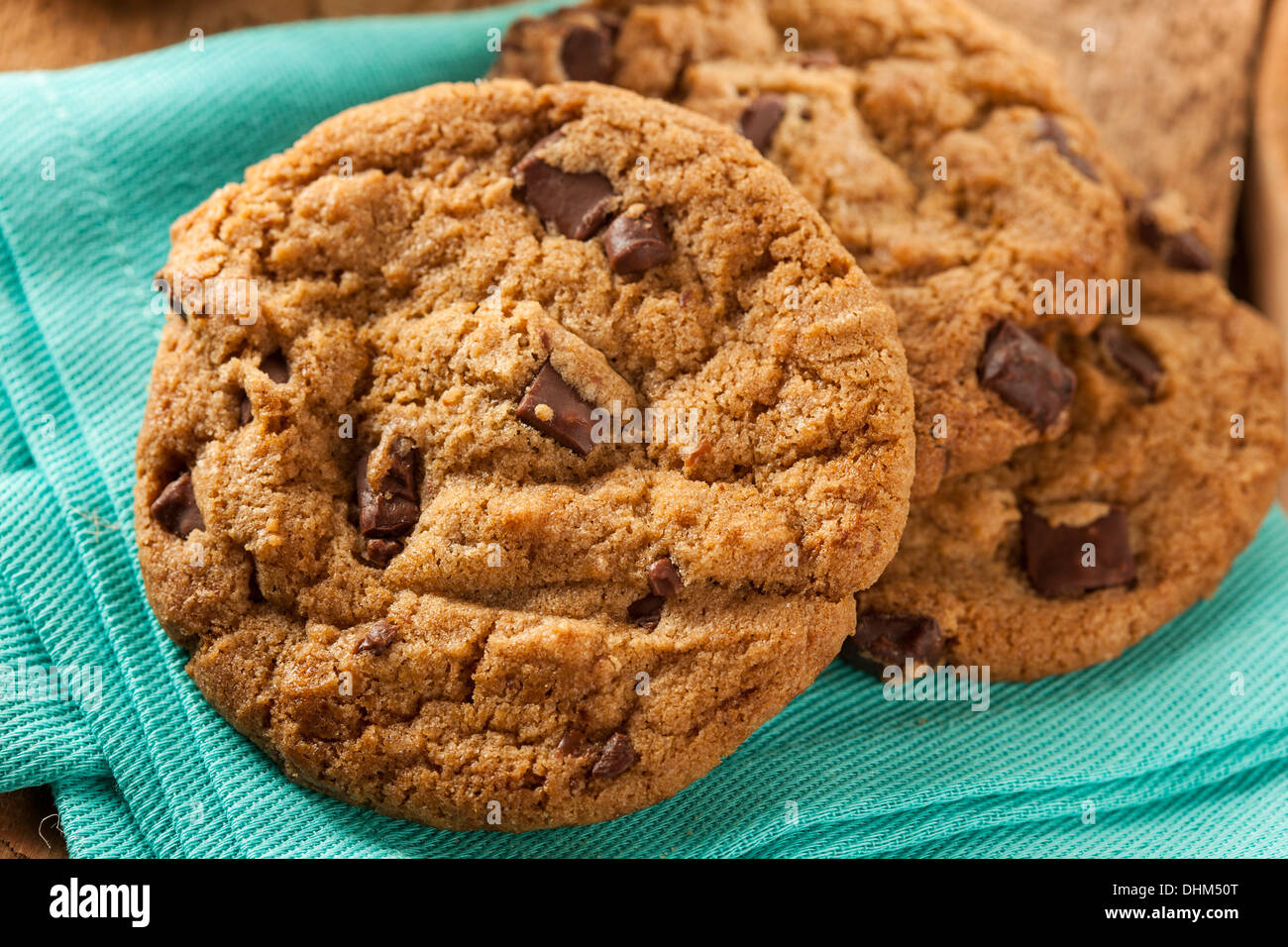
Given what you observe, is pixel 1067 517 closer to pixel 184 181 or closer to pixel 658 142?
pixel 658 142

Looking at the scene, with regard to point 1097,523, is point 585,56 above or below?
above

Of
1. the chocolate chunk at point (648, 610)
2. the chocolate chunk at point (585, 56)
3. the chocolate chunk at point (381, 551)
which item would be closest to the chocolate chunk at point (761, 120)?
the chocolate chunk at point (585, 56)

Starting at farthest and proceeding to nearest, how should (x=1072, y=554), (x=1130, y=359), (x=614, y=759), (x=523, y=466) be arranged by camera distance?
1. (x=1130, y=359)
2. (x=1072, y=554)
3. (x=523, y=466)
4. (x=614, y=759)

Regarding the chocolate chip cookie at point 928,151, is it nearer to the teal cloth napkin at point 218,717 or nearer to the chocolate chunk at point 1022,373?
the chocolate chunk at point 1022,373

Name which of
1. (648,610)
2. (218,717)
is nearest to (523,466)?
(648,610)

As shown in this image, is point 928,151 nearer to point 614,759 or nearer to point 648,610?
point 648,610

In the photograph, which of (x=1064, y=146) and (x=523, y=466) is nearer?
(x=523, y=466)

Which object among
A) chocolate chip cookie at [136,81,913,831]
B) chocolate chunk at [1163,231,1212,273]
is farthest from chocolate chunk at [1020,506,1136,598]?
chocolate chunk at [1163,231,1212,273]
